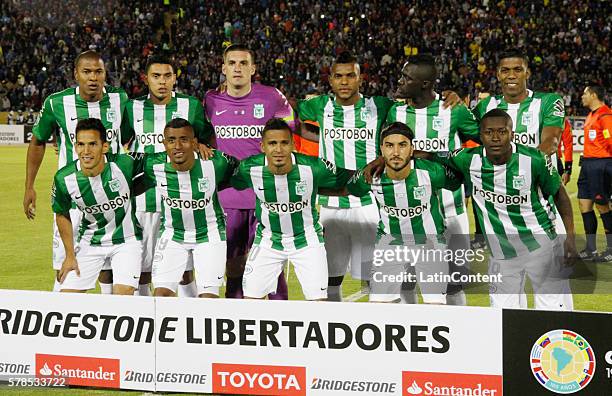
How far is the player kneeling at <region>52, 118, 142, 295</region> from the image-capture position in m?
6.14

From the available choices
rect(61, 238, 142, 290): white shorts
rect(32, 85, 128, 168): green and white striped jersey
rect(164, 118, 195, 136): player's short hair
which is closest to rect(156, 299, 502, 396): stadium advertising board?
rect(61, 238, 142, 290): white shorts

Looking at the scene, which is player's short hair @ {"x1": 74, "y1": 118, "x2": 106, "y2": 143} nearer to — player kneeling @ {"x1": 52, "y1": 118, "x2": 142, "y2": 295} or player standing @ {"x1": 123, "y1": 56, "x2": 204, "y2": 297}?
player kneeling @ {"x1": 52, "y1": 118, "x2": 142, "y2": 295}

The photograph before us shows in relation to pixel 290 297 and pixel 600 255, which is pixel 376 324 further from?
pixel 600 255

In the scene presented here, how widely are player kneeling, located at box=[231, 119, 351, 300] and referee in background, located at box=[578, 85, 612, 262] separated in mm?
4706

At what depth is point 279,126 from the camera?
5.90m

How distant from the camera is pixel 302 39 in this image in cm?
3347

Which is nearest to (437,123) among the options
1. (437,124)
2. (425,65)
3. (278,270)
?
(437,124)

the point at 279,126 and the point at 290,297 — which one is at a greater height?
the point at 279,126

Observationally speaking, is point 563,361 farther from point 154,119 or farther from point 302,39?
point 302,39

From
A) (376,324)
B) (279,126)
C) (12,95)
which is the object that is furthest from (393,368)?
(12,95)

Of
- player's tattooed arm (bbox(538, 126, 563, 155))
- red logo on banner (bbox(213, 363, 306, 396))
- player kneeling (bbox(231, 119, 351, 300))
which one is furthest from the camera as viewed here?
player's tattooed arm (bbox(538, 126, 563, 155))

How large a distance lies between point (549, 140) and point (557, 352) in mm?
2247

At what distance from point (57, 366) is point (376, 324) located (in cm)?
184

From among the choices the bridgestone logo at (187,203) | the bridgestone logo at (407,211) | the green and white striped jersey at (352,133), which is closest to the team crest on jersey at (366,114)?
the green and white striped jersey at (352,133)
